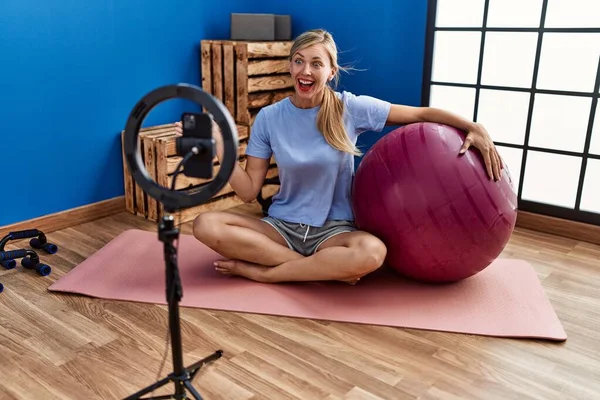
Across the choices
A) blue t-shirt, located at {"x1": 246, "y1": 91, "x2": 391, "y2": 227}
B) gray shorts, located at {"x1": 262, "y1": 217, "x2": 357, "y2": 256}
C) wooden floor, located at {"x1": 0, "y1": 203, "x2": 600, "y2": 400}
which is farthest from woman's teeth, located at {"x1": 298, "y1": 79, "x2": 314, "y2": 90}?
wooden floor, located at {"x1": 0, "y1": 203, "x2": 600, "y2": 400}

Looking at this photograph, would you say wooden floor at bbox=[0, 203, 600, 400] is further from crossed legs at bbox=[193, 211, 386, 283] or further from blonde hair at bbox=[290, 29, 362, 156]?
blonde hair at bbox=[290, 29, 362, 156]

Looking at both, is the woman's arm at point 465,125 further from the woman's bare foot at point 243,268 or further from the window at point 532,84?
the window at point 532,84

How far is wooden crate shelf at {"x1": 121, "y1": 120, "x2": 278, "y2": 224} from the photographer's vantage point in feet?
9.30

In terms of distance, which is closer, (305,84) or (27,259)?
(305,84)

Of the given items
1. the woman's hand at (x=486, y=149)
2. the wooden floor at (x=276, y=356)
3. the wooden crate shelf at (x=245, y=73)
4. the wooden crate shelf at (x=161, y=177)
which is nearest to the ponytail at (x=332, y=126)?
the woman's hand at (x=486, y=149)

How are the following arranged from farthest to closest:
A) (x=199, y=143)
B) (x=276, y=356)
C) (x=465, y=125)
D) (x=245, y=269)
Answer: (x=245, y=269) < (x=465, y=125) < (x=276, y=356) < (x=199, y=143)

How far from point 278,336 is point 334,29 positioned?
2099 mm

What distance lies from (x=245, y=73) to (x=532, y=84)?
1470 mm

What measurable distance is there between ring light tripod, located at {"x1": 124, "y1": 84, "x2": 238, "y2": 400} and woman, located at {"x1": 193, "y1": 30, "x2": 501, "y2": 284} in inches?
33.8

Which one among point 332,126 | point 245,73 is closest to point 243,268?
point 332,126

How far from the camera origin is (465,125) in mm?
2018

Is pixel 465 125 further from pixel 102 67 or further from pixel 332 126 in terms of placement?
pixel 102 67

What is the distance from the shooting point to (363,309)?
2055 millimetres

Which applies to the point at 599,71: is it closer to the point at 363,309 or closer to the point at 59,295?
the point at 363,309
